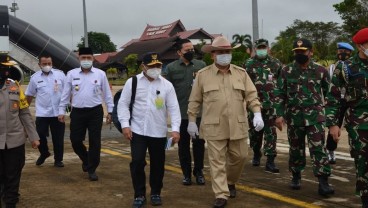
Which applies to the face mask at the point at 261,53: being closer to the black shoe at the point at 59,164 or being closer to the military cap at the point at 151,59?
the military cap at the point at 151,59

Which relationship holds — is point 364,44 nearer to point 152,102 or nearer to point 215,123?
point 215,123

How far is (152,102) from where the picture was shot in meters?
5.54

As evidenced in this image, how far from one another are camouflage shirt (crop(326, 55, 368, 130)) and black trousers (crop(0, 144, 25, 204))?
3.28 m

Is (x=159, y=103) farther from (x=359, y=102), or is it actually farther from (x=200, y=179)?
(x=359, y=102)

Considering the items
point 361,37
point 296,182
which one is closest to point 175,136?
point 296,182

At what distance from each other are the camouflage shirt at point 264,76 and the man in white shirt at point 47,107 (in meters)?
3.14

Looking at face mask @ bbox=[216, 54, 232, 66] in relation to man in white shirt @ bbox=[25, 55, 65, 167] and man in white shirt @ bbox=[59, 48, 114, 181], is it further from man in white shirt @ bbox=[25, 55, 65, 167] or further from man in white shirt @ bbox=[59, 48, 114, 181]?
man in white shirt @ bbox=[25, 55, 65, 167]

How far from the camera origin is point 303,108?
5926 mm

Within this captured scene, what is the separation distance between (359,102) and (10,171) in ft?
11.9

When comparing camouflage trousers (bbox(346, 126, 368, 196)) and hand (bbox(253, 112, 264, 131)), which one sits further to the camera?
hand (bbox(253, 112, 264, 131))

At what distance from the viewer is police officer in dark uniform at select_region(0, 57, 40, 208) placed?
520cm

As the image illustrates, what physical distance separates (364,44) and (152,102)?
228 centimetres

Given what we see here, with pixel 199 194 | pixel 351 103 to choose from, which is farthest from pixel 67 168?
pixel 351 103

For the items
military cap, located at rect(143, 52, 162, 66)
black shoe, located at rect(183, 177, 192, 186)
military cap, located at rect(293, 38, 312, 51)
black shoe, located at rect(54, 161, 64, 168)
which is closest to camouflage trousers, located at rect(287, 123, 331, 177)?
military cap, located at rect(293, 38, 312, 51)
